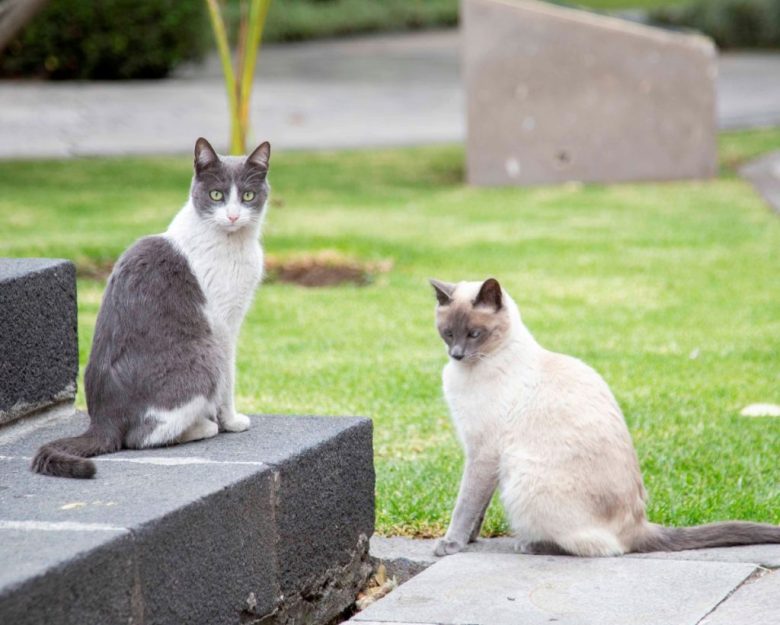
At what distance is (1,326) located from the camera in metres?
3.95

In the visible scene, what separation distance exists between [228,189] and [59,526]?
1.31 m

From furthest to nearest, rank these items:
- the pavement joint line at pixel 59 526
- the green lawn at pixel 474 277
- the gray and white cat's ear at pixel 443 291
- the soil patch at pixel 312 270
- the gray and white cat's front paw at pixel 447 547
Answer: the soil patch at pixel 312 270, the green lawn at pixel 474 277, the gray and white cat's ear at pixel 443 291, the gray and white cat's front paw at pixel 447 547, the pavement joint line at pixel 59 526

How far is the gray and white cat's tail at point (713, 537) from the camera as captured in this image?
4023mm

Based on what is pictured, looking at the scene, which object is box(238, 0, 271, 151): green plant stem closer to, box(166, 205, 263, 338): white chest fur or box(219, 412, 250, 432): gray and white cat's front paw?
box(166, 205, 263, 338): white chest fur

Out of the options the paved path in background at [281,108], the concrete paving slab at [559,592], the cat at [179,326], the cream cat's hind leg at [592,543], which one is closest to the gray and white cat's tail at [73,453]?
the cat at [179,326]

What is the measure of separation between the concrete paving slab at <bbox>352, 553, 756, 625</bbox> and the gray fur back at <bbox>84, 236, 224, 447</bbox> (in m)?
0.85

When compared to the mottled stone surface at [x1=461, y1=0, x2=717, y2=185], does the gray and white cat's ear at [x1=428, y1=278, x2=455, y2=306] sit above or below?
below

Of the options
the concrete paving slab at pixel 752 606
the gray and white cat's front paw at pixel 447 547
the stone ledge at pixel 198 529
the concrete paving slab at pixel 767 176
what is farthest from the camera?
the concrete paving slab at pixel 767 176

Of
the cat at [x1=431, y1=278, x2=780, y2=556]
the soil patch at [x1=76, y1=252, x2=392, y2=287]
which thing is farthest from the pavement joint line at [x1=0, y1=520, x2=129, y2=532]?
the soil patch at [x1=76, y1=252, x2=392, y2=287]

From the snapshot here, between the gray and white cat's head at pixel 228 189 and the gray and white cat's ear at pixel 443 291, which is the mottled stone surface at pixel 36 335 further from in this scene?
the gray and white cat's ear at pixel 443 291

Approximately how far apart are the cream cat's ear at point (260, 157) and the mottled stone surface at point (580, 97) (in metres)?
8.83

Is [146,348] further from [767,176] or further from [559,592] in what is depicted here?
[767,176]

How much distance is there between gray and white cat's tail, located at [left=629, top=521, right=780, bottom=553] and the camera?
402 cm

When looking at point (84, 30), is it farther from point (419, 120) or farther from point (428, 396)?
point (428, 396)
